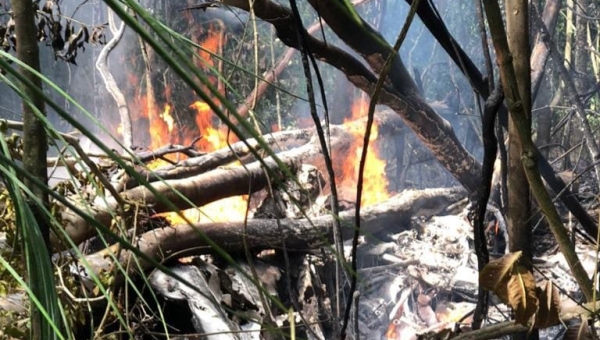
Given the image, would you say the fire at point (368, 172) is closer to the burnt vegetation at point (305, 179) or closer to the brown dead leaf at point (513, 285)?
the burnt vegetation at point (305, 179)

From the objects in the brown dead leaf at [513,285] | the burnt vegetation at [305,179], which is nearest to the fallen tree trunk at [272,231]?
the burnt vegetation at [305,179]

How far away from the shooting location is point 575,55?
2711 millimetres

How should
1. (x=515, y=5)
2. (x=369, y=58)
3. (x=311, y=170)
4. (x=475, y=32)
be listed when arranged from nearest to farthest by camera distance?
(x=515, y=5), (x=369, y=58), (x=311, y=170), (x=475, y=32)

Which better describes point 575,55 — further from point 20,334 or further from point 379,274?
point 20,334

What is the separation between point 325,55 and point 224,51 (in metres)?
3.33

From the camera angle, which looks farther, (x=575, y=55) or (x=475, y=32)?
(x=475, y=32)

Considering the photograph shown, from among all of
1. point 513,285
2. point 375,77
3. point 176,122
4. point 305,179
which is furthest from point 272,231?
point 176,122

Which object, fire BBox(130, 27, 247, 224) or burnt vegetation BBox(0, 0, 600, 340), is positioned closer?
burnt vegetation BBox(0, 0, 600, 340)

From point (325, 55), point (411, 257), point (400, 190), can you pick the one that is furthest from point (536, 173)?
point (400, 190)

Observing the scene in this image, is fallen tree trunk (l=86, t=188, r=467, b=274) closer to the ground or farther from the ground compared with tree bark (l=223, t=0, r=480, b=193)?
closer to the ground

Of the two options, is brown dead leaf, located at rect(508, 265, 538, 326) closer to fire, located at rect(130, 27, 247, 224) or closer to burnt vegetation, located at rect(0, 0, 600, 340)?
burnt vegetation, located at rect(0, 0, 600, 340)

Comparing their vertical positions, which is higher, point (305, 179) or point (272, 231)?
point (305, 179)

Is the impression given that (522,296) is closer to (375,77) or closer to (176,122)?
(375,77)

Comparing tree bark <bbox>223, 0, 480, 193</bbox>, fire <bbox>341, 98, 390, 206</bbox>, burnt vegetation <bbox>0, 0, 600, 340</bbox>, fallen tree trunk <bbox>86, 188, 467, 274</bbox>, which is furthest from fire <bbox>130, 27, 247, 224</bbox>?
tree bark <bbox>223, 0, 480, 193</bbox>
